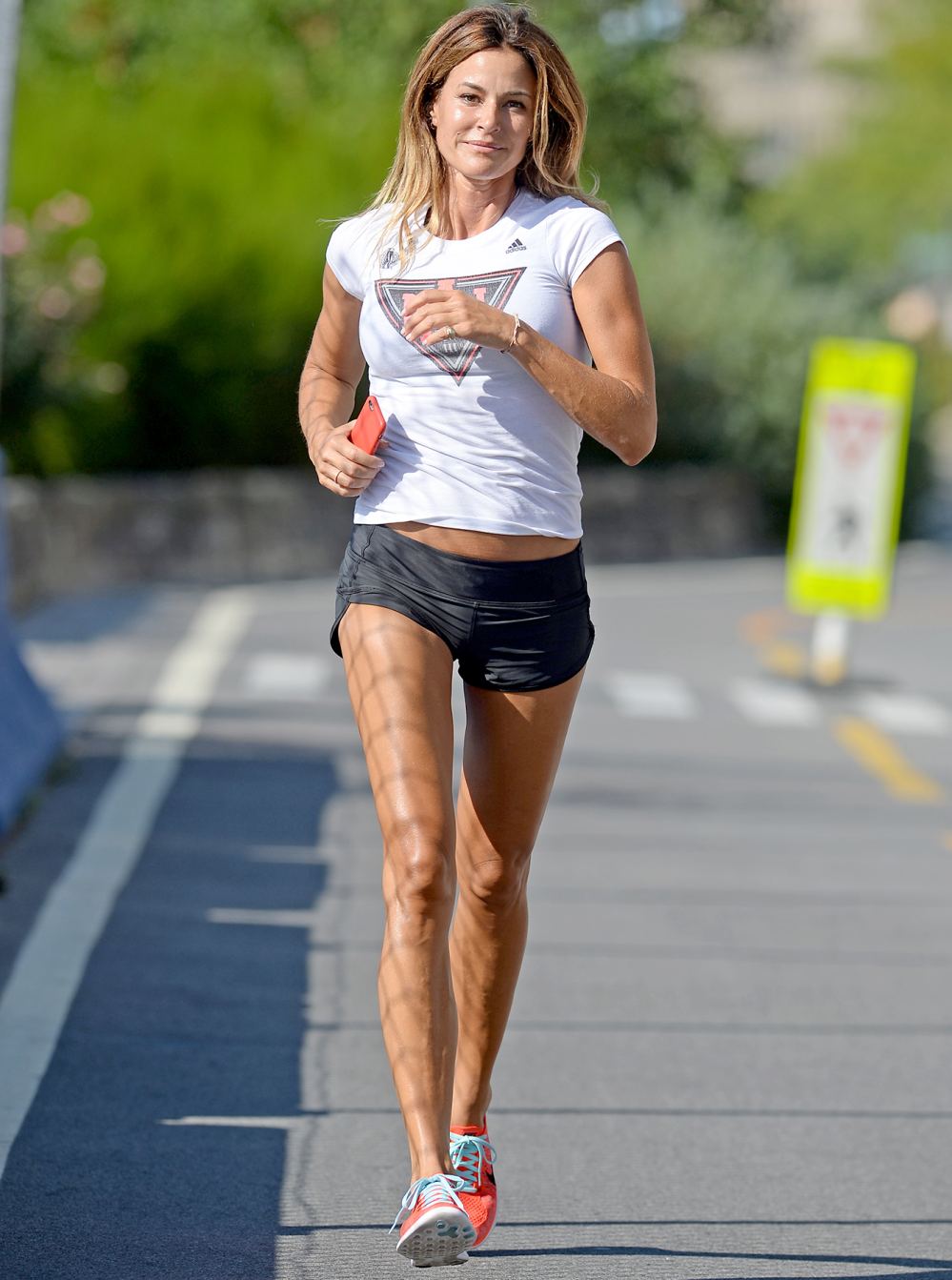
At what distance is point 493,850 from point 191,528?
19.2 m

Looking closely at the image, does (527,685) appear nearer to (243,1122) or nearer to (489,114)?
(489,114)

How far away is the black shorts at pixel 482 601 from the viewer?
4.04m

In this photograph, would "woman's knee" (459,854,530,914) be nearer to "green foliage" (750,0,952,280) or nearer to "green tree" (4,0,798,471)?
"green tree" (4,0,798,471)

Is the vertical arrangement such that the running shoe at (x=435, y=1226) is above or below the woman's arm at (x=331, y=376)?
below

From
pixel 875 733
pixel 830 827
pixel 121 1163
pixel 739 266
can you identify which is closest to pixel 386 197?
pixel 121 1163

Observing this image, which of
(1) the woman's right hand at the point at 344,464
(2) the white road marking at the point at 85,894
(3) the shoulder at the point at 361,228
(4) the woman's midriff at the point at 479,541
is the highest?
(3) the shoulder at the point at 361,228

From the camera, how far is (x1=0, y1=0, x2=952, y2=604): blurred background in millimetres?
23641

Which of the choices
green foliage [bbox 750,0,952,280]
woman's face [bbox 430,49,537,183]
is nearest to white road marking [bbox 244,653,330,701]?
woman's face [bbox 430,49,537,183]

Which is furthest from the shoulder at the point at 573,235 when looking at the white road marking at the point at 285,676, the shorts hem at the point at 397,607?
the white road marking at the point at 285,676

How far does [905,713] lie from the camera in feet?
47.2

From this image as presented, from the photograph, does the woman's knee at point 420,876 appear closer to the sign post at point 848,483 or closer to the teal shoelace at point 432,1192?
the teal shoelace at point 432,1192

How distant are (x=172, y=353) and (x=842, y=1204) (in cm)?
2157

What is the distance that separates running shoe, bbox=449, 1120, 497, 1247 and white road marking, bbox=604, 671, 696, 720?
30.8 feet

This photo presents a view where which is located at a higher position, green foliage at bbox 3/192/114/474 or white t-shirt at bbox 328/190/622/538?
white t-shirt at bbox 328/190/622/538
